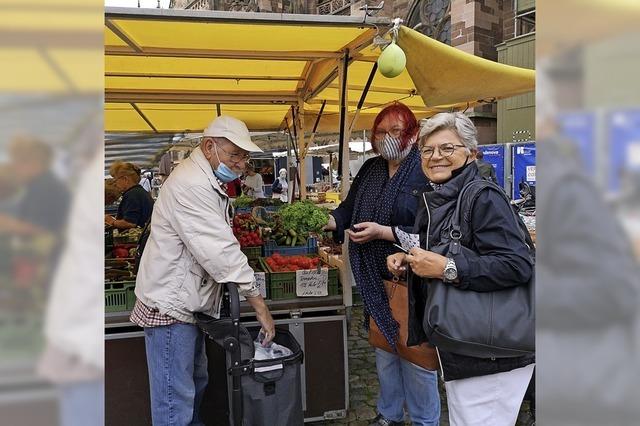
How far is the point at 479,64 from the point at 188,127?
22.2 ft

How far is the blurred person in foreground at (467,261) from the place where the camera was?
183 centimetres

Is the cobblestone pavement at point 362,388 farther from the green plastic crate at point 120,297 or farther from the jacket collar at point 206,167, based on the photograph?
the jacket collar at point 206,167

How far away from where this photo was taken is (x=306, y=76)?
4836 millimetres

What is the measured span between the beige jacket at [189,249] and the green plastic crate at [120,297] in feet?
2.46

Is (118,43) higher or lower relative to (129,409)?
higher

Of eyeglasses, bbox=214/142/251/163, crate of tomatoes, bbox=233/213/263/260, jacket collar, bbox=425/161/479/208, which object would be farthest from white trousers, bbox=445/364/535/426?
crate of tomatoes, bbox=233/213/263/260

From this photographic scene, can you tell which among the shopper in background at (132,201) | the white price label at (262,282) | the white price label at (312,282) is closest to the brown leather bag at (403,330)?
the white price label at (312,282)

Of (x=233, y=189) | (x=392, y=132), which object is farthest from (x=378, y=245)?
(x=233, y=189)
